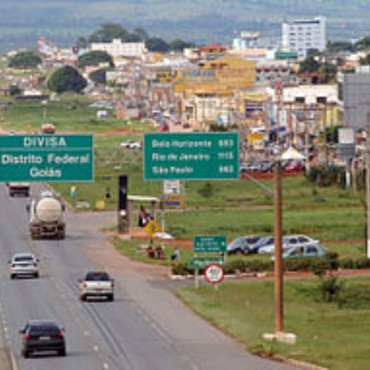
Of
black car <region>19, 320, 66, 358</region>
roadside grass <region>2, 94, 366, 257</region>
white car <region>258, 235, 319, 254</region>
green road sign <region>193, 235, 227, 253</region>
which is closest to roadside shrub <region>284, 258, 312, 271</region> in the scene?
white car <region>258, 235, 319, 254</region>

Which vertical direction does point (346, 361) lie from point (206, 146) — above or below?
below

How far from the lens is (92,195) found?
13125 cm

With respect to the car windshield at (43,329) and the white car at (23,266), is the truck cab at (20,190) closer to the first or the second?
the white car at (23,266)

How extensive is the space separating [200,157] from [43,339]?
8102mm

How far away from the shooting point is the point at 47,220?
9931cm

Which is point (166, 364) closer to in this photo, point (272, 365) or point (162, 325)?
point (272, 365)

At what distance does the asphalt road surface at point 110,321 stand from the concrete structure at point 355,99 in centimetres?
5061

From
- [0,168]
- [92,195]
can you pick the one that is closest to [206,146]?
[0,168]

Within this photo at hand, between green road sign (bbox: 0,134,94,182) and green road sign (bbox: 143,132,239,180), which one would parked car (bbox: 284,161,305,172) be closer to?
green road sign (bbox: 143,132,239,180)

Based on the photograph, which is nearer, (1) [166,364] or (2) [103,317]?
(1) [166,364]

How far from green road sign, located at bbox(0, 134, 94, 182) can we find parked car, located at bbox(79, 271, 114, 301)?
42.7 feet

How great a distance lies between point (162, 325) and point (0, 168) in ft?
28.6

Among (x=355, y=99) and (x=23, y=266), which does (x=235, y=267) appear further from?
(x=355, y=99)

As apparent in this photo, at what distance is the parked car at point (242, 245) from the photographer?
8681 centimetres
